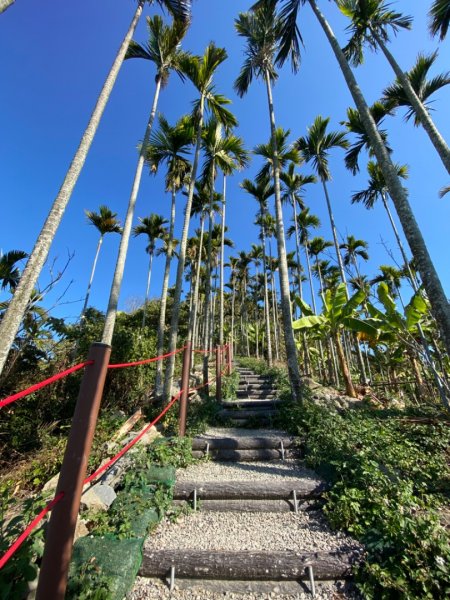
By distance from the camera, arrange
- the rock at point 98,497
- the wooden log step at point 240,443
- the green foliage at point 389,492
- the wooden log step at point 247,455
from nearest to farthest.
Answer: the green foliage at point 389,492 → the rock at point 98,497 → the wooden log step at point 247,455 → the wooden log step at point 240,443

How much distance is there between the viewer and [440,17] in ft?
22.8

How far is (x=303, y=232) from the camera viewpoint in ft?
60.3

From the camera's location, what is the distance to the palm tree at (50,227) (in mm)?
3191

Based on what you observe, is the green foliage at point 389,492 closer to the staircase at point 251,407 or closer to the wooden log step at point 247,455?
the wooden log step at point 247,455

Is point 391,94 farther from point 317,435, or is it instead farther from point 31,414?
point 31,414

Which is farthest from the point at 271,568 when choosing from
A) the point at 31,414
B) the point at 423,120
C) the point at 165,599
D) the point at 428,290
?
the point at 423,120

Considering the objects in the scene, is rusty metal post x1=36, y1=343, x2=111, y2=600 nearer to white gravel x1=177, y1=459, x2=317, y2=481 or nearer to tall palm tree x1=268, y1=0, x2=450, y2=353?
white gravel x1=177, y1=459, x2=317, y2=481

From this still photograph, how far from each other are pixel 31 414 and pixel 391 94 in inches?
496

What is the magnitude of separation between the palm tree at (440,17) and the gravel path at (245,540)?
11.4 meters

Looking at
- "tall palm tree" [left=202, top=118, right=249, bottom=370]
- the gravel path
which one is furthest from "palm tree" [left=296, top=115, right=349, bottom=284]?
the gravel path

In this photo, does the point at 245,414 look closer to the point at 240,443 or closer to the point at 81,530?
the point at 240,443

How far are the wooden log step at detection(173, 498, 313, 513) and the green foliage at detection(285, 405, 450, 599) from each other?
1.41ft

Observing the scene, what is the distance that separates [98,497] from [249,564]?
1588 mm

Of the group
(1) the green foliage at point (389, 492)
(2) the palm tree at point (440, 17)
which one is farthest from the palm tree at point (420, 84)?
(1) the green foliage at point (389, 492)
